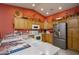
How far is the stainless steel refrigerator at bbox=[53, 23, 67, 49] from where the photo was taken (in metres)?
1.91

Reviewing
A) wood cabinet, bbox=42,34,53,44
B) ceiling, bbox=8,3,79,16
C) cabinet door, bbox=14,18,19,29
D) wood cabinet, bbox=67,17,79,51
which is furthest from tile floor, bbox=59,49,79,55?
cabinet door, bbox=14,18,19,29

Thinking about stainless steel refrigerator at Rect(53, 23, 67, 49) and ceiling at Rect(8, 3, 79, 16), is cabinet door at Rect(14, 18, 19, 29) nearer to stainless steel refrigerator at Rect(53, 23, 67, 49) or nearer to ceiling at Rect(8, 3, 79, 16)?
ceiling at Rect(8, 3, 79, 16)

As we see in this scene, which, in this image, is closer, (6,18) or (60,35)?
(6,18)

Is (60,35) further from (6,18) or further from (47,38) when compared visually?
(6,18)

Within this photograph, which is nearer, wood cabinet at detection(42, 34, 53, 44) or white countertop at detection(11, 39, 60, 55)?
white countertop at detection(11, 39, 60, 55)

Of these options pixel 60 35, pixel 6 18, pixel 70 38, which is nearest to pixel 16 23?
pixel 6 18

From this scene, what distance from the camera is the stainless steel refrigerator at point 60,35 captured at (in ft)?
6.27

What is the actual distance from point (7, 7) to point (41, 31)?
711mm

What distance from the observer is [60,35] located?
1.97 metres

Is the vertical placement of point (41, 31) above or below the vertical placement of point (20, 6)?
below

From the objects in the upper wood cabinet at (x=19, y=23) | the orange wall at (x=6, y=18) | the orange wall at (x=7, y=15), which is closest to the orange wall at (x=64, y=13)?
the orange wall at (x=7, y=15)

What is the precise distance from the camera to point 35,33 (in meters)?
1.98
